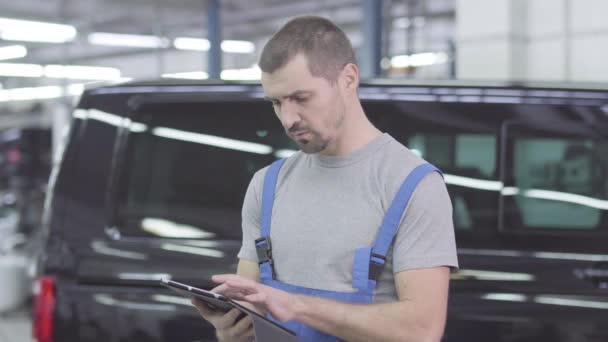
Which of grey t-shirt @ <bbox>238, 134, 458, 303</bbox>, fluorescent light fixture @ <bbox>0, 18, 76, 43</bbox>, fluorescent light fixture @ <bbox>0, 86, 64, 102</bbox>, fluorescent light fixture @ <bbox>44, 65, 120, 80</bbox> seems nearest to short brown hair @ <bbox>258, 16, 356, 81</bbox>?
grey t-shirt @ <bbox>238, 134, 458, 303</bbox>

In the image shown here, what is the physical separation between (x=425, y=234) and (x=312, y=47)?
0.39 m

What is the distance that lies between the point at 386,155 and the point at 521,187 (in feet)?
3.77

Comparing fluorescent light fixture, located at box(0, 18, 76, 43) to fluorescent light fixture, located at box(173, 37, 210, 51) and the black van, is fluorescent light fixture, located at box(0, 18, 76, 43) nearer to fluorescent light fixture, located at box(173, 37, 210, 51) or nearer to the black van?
fluorescent light fixture, located at box(173, 37, 210, 51)

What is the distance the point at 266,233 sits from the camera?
145 centimetres

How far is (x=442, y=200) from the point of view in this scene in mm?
1308

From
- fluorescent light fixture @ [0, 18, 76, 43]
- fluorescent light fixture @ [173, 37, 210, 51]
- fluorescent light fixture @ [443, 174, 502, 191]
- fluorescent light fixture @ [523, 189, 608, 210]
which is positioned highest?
fluorescent light fixture @ [173, 37, 210, 51]

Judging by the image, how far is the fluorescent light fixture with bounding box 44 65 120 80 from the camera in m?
14.6

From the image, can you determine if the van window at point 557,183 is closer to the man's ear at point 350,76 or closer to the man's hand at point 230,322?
the man's ear at point 350,76

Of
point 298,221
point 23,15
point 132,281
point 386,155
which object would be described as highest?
point 23,15

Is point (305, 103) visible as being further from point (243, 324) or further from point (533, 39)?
point (533, 39)

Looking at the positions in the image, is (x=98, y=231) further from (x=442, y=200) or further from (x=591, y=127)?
(x=591, y=127)

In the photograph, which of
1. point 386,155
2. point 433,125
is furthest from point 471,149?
point 386,155

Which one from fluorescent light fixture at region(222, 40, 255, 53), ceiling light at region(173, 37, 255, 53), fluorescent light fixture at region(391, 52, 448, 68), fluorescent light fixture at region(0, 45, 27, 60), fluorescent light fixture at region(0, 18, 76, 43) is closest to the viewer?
fluorescent light fixture at region(0, 18, 76, 43)

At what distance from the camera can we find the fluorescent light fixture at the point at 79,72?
14.6 metres
